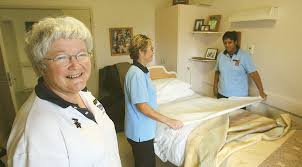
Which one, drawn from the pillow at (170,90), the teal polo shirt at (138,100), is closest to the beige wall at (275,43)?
the pillow at (170,90)

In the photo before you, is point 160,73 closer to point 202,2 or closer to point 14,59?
point 202,2

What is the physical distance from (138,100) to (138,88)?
90 mm

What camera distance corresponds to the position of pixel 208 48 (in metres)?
3.20

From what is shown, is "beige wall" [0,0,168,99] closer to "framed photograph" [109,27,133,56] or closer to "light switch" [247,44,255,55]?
"framed photograph" [109,27,133,56]

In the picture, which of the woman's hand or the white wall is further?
the white wall

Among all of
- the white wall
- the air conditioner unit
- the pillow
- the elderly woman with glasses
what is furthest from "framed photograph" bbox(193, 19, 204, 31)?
the elderly woman with glasses

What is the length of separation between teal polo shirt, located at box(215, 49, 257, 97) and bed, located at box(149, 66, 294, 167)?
0.20 metres

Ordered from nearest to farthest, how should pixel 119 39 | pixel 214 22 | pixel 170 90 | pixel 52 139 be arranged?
1. pixel 52 139
2. pixel 170 90
3. pixel 214 22
4. pixel 119 39

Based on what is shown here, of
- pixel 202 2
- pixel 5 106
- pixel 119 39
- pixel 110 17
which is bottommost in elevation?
pixel 5 106

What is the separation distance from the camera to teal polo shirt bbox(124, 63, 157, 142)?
1.55 m

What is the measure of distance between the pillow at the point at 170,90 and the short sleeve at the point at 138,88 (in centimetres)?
113

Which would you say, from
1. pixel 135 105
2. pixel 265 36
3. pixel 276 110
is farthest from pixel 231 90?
pixel 135 105

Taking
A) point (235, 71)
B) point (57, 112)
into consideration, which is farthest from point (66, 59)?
point (235, 71)

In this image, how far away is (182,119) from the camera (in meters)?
1.94
